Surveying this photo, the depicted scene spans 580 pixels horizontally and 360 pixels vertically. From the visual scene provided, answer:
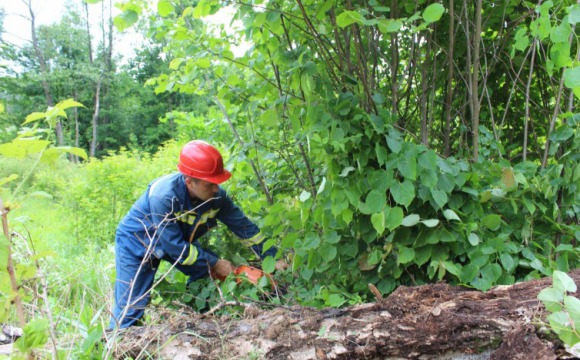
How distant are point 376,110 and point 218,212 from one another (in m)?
1.60

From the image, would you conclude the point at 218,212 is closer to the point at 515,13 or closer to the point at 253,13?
the point at 253,13

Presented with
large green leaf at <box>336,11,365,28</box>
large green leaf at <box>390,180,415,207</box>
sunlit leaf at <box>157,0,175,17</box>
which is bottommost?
large green leaf at <box>390,180,415,207</box>

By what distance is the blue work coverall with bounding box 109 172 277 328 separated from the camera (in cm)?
289

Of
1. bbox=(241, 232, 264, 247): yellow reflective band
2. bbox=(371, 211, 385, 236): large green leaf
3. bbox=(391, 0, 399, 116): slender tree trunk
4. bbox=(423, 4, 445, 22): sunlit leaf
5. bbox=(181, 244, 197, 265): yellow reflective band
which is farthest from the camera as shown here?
bbox=(241, 232, 264, 247): yellow reflective band

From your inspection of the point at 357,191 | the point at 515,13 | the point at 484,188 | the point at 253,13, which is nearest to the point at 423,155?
the point at 357,191

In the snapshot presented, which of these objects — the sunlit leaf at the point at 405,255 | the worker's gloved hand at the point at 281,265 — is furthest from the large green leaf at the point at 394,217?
the worker's gloved hand at the point at 281,265

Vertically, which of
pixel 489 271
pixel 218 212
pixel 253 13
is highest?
pixel 253 13

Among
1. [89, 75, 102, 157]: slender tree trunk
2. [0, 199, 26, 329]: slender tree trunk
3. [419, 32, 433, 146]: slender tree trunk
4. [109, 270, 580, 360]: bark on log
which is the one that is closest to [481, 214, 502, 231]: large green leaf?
[109, 270, 580, 360]: bark on log

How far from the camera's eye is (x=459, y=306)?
165 centimetres

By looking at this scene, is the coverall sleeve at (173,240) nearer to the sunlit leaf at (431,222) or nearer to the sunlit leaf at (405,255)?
the sunlit leaf at (405,255)

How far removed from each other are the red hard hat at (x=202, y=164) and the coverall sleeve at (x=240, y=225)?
270 millimetres

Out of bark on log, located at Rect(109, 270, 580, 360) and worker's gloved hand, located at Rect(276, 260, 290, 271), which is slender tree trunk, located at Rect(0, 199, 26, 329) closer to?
bark on log, located at Rect(109, 270, 580, 360)

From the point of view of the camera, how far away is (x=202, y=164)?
3.03 meters

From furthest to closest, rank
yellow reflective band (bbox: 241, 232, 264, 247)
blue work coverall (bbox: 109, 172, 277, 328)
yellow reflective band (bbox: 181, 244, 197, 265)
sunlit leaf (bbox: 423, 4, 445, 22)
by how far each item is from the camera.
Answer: yellow reflective band (bbox: 241, 232, 264, 247), blue work coverall (bbox: 109, 172, 277, 328), yellow reflective band (bbox: 181, 244, 197, 265), sunlit leaf (bbox: 423, 4, 445, 22)
